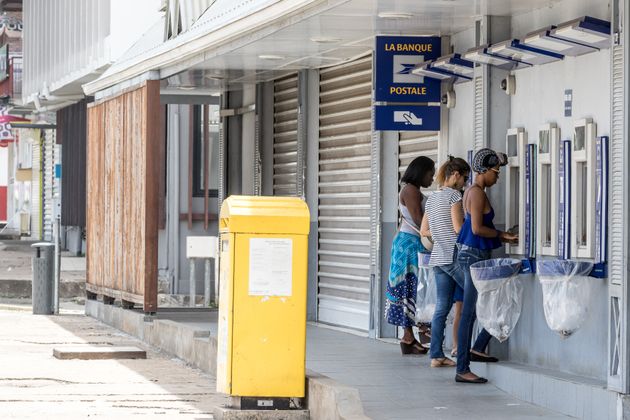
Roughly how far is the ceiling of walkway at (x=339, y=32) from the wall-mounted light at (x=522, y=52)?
337 millimetres

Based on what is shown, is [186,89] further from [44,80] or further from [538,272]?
[44,80]

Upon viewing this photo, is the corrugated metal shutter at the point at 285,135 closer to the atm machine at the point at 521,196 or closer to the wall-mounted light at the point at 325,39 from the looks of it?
the wall-mounted light at the point at 325,39

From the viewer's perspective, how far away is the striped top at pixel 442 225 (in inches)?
482

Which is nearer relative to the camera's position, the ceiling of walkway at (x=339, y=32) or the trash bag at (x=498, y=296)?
the trash bag at (x=498, y=296)

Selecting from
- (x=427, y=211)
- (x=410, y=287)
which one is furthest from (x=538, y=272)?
(x=410, y=287)

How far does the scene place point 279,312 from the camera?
10.9m

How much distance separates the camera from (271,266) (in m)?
10.9

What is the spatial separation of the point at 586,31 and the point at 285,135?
9.28 m

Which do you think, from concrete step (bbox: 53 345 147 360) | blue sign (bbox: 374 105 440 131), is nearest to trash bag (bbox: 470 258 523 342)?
blue sign (bbox: 374 105 440 131)

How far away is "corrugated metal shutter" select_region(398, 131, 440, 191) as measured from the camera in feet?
47.7

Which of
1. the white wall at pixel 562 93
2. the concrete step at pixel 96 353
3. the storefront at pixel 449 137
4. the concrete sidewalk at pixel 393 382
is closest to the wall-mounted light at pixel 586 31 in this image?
the storefront at pixel 449 137

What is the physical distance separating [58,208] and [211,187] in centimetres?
1424

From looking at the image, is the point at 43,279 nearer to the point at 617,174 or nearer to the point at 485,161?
the point at 485,161

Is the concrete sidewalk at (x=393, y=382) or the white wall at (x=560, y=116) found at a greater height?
the white wall at (x=560, y=116)
